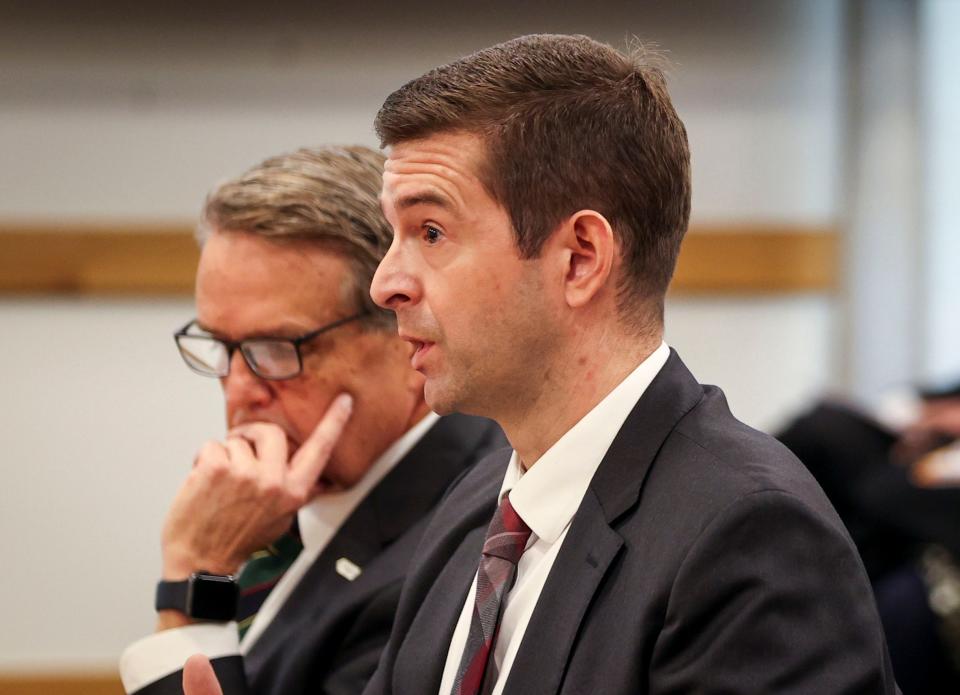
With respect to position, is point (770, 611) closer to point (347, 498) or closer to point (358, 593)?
point (358, 593)

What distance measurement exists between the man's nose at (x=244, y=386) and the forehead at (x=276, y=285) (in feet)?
0.18

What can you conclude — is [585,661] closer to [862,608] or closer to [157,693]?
[862,608]

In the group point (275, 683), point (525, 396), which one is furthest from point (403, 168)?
point (275, 683)

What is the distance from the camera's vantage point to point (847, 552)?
3.70ft

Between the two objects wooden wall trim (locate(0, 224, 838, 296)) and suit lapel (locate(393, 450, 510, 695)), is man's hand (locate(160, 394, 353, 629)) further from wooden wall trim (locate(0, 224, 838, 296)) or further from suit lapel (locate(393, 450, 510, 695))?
wooden wall trim (locate(0, 224, 838, 296))

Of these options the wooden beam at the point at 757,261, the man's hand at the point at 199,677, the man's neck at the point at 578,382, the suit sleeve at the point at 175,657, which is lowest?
the wooden beam at the point at 757,261

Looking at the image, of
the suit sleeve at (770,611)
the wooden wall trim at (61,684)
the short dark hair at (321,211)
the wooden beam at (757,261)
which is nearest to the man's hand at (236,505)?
the short dark hair at (321,211)

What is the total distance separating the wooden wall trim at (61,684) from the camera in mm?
4195

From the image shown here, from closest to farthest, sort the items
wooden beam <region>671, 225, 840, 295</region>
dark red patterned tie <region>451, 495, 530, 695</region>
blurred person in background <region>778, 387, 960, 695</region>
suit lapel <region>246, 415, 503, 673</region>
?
dark red patterned tie <region>451, 495, 530, 695</region> < suit lapel <region>246, 415, 503, 673</region> < blurred person in background <region>778, 387, 960, 695</region> < wooden beam <region>671, 225, 840, 295</region>

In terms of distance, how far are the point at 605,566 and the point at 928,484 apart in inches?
Result: 104

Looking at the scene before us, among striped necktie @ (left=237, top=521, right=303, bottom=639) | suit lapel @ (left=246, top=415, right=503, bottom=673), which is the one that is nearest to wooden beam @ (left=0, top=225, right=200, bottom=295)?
striped necktie @ (left=237, top=521, right=303, bottom=639)

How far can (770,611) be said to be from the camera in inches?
42.5

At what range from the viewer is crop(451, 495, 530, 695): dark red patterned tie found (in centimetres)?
131

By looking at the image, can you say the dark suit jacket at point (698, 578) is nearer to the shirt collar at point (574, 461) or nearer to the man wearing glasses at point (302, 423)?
the shirt collar at point (574, 461)
